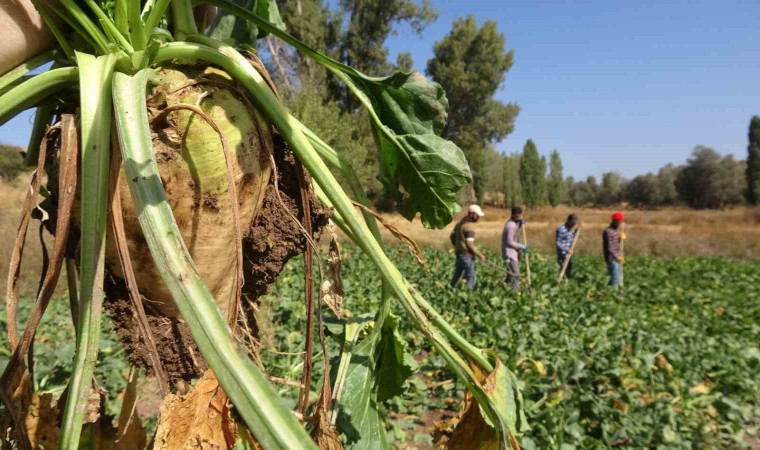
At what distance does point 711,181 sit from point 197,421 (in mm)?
62477

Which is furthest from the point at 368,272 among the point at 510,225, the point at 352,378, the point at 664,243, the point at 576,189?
the point at 576,189

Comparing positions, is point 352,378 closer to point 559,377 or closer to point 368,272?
point 559,377

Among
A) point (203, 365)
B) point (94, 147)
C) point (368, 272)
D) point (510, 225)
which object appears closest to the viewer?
point (94, 147)

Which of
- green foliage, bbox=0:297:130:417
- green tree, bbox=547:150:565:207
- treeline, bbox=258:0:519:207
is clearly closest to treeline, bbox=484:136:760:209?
green tree, bbox=547:150:565:207

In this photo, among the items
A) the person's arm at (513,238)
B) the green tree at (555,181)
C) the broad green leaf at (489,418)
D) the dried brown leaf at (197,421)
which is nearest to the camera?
the dried brown leaf at (197,421)

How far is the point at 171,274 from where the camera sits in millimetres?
750

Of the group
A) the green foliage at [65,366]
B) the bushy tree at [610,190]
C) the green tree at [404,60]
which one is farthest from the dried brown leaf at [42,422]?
the bushy tree at [610,190]

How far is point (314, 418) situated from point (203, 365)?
35 centimetres

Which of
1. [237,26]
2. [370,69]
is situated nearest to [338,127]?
[370,69]

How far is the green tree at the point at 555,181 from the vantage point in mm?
61406

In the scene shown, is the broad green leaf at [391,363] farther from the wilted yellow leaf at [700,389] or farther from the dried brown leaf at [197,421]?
the wilted yellow leaf at [700,389]

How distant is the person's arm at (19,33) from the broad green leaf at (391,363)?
1.18m

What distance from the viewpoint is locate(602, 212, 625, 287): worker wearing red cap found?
1056 cm

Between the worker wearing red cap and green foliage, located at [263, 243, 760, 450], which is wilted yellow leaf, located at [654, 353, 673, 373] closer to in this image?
green foliage, located at [263, 243, 760, 450]
